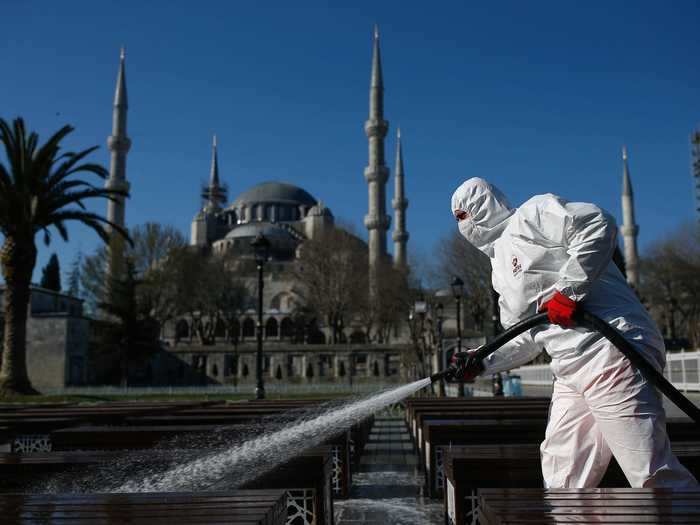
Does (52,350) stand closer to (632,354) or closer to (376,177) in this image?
(376,177)

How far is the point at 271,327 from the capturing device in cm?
6900

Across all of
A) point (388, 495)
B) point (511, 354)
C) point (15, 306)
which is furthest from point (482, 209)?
point (15, 306)

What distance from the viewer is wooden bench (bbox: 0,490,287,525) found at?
2213 millimetres

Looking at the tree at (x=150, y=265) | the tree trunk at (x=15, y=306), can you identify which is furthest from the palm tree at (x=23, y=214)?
the tree at (x=150, y=265)

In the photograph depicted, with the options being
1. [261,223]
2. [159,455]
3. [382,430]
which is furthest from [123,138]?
[159,455]

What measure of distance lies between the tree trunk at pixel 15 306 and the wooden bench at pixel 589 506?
21024 millimetres

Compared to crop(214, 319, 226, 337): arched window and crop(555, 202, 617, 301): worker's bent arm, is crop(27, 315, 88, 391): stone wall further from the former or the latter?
crop(555, 202, 617, 301): worker's bent arm

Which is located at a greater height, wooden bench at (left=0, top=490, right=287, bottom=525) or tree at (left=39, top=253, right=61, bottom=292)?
tree at (left=39, top=253, right=61, bottom=292)

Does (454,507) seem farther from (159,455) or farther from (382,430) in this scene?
(382,430)

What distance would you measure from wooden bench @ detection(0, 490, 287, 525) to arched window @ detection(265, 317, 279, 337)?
218 ft

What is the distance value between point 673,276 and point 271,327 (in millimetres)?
38554

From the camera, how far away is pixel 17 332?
812 inches

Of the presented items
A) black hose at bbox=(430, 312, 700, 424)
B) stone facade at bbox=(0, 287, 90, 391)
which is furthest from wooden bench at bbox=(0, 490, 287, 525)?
stone facade at bbox=(0, 287, 90, 391)

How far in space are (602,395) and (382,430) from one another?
1154 centimetres
